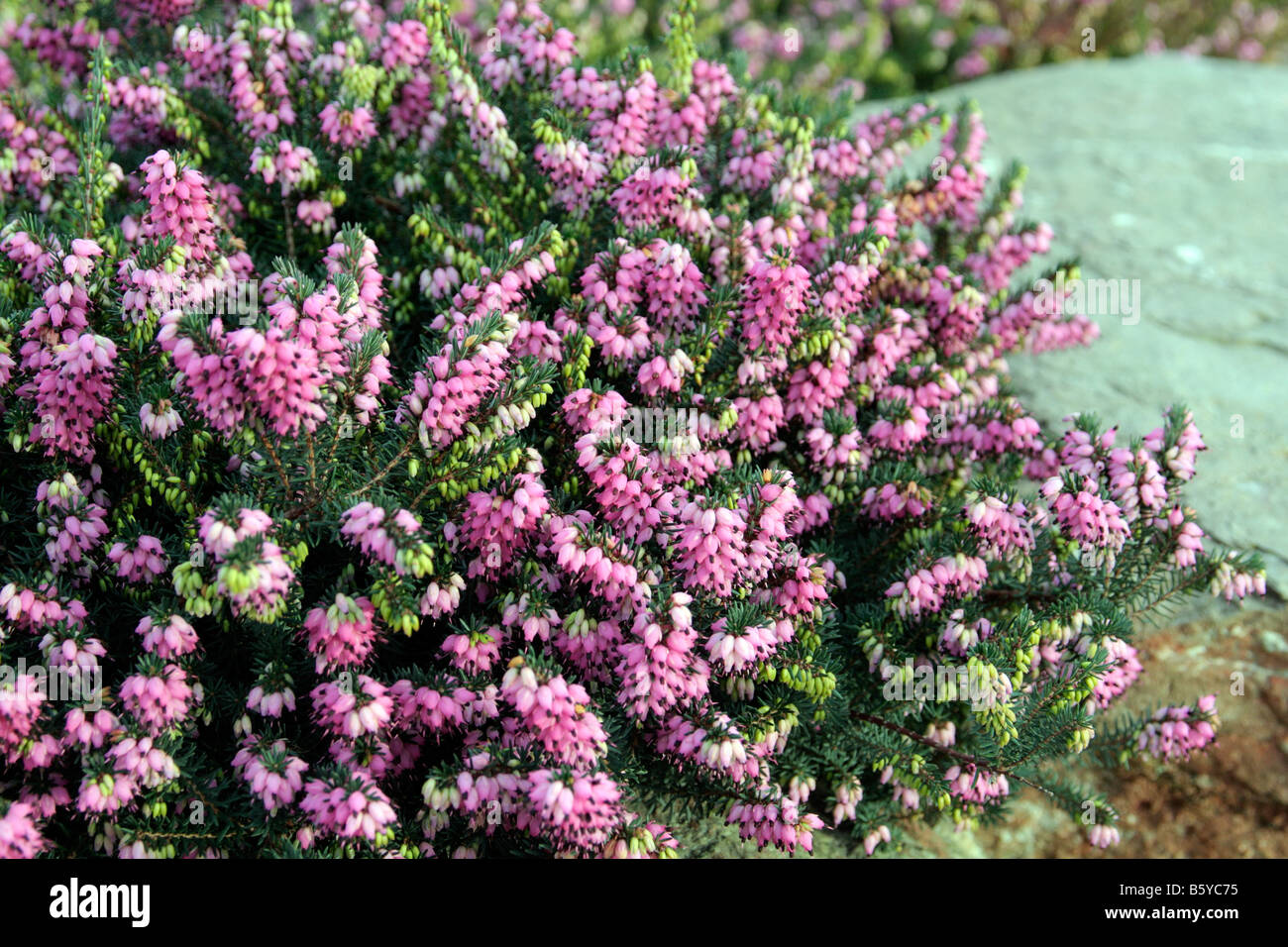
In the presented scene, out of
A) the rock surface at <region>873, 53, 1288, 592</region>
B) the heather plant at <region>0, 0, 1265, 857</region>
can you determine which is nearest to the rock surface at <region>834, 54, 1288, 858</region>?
the rock surface at <region>873, 53, 1288, 592</region>

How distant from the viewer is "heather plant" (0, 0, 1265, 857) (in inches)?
151

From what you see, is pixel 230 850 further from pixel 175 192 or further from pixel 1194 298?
pixel 1194 298

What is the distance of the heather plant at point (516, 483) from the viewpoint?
3.84m

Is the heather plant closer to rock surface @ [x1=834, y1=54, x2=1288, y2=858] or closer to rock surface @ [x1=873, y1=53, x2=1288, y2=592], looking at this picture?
rock surface @ [x1=834, y1=54, x2=1288, y2=858]

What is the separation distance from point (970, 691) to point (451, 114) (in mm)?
3512

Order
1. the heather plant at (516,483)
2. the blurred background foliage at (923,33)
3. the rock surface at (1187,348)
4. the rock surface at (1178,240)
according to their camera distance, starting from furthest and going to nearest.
A: 1. the blurred background foliage at (923,33)
2. the rock surface at (1178,240)
3. the rock surface at (1187,348)
4. the heather plant at (516,483)

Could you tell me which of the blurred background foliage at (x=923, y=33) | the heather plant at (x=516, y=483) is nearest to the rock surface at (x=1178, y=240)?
the heather plant at (x=516, y=483)

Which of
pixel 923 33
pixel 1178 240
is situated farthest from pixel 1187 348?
pixel 923 33

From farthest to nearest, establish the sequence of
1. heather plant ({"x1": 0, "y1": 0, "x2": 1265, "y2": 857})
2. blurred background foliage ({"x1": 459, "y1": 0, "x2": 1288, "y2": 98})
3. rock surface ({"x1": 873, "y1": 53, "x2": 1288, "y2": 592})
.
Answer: blurred background foliage ({"x1": 459, "y1": 0, "x2": 1288, "y2": 98})
rock surface ({"x1": 873, "y1": 53, "x2": 1288, "y2": 592})
heather plant ({"x1": 0, "y1": 0, "x2": 1265, "y2": 857})

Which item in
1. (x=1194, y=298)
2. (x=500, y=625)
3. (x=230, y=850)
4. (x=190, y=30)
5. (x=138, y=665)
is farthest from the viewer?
(x=1194, y=298)

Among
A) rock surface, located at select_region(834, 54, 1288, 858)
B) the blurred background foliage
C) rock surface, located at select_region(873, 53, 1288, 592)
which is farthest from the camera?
the blurred background foliage

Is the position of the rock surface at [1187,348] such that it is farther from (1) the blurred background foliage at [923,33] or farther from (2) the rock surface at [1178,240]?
(1) the blurred background foliage at [923,33]

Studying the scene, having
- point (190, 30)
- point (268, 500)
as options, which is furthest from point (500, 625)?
point (190, 30)
